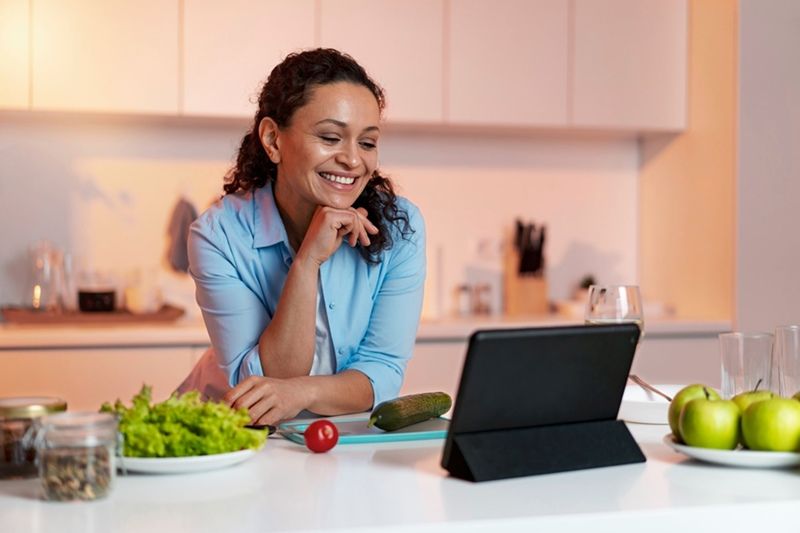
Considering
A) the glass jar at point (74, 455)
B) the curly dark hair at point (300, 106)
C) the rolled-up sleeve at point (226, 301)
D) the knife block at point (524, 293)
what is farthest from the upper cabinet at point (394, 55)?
the glass jar at point (74, 455)

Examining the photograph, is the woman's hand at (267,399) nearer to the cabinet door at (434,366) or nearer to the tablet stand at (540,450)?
the tablet stand at (540,450)

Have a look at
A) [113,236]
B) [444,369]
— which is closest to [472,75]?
[444,369]

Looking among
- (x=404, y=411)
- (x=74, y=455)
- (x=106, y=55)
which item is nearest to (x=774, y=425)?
(x=404, y=411)

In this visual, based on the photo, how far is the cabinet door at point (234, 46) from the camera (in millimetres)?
3863

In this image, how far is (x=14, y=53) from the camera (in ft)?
12.3

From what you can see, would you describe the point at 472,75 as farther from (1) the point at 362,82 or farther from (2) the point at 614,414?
(2) the point at 614,414

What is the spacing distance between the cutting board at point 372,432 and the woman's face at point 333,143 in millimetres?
626

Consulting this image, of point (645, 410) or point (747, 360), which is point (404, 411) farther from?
point (747, 360)

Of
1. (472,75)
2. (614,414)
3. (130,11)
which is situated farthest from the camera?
(472,75)

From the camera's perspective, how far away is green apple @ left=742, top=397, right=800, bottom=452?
4.78 ft

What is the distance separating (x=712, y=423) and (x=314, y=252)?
1017 mm

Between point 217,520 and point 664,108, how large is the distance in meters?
3.46

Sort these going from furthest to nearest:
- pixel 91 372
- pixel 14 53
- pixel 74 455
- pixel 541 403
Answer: pixel 14 53, pixel 91 372, pixel 541 403, pixel 74 455

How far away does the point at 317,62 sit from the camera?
2297 millimetres
